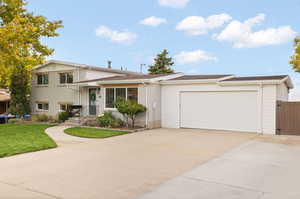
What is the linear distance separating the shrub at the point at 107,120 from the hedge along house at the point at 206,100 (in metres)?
0.54

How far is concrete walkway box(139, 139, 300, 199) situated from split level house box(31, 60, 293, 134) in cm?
465

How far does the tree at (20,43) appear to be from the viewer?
38.4ft

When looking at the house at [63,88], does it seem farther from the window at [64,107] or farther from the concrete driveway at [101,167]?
the concrete driveway at [101,167]

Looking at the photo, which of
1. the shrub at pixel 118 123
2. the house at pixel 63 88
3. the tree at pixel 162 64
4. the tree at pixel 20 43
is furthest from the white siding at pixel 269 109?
Answer: the tree at pixel 162 64

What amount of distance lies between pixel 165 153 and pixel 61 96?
1402 centimetres

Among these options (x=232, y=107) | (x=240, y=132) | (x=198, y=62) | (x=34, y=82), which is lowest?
(x=240, y=132)

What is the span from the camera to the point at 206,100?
13.0 metres

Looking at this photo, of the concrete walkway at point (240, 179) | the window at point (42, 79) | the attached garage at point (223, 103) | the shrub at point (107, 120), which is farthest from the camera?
the window at point (42, 79)

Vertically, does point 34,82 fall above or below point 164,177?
above

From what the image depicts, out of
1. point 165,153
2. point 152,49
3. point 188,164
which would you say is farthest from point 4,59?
point 152,49

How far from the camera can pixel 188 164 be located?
6.01 m

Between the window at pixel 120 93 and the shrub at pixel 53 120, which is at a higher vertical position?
the window at pixel 120 93

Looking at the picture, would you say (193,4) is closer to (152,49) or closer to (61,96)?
(61,96)

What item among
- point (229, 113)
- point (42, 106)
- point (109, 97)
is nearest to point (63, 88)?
point (42, 106)
